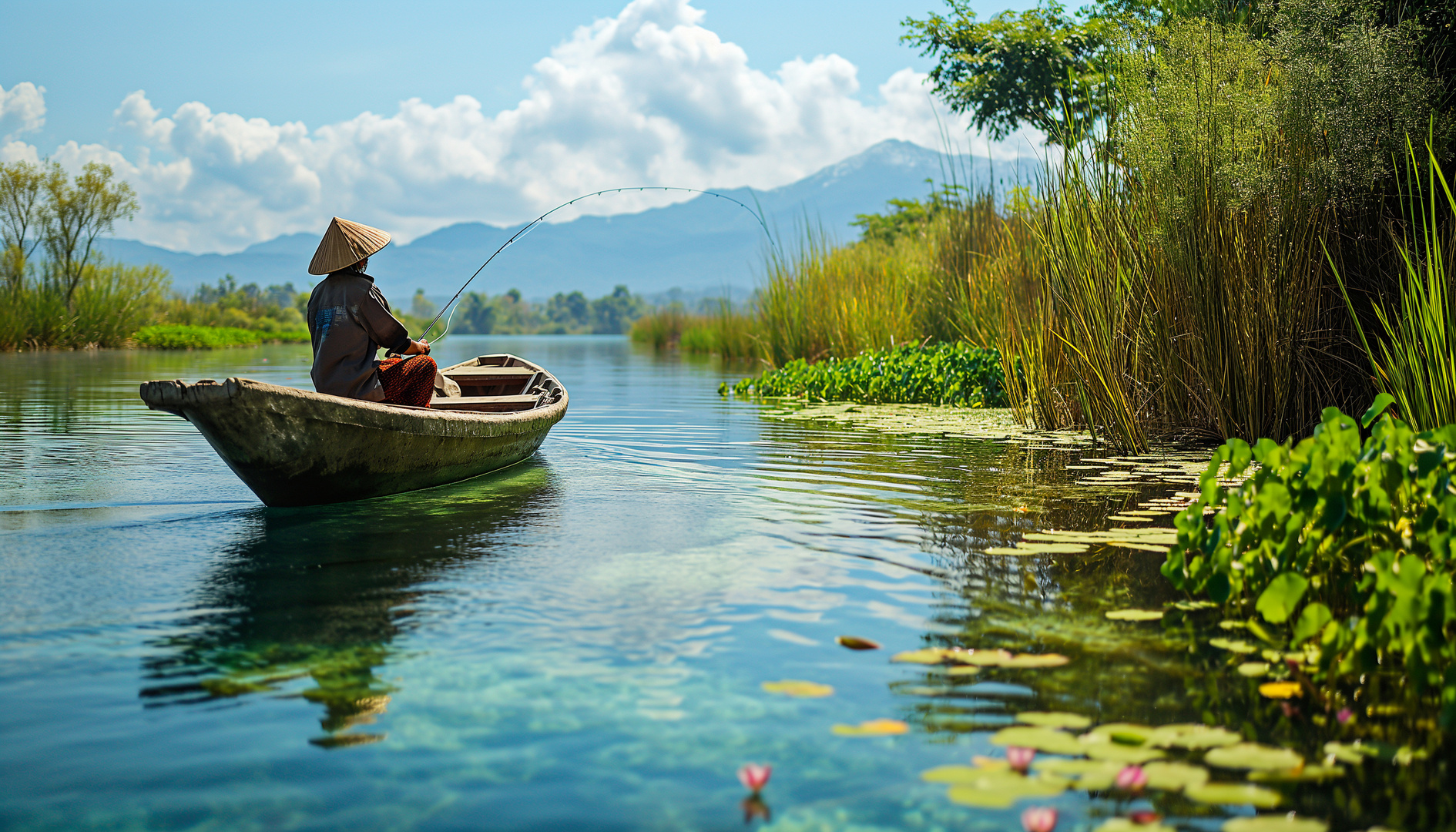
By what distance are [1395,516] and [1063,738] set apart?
1786 mm

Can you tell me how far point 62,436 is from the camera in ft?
30.8

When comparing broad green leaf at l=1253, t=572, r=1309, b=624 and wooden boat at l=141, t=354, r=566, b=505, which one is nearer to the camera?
broad green leaf at l=1253, t=572, r=1309, b=624

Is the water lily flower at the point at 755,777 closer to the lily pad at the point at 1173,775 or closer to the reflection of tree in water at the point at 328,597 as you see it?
the lily pad at the point at 1173,775

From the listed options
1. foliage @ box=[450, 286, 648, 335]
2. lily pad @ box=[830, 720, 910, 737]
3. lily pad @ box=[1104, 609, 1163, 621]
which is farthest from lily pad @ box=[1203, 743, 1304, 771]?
foliage @ box=[450, 286, 648, 335]

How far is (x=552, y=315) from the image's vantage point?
454 ft

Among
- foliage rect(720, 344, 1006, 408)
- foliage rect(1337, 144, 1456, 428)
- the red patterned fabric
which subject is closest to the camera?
foliage rect(1337, 144, 1456, 428)

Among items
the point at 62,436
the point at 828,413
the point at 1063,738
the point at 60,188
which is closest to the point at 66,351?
the point at 60,188

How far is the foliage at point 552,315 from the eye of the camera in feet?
407

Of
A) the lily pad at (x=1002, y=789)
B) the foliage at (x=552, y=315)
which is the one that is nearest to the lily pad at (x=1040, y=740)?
the lily pad at (x=1002, y=789)

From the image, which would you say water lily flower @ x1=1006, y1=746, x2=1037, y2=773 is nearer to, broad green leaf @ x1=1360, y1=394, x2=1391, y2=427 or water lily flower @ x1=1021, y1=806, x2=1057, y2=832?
water lily flower @ x1=1021, y1=806, x2=1057, y2=832

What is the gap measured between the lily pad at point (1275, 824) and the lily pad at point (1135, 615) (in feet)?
4.96

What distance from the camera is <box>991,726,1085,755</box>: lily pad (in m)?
2.56

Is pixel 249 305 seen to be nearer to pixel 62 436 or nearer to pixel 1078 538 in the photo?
pixel 62 436

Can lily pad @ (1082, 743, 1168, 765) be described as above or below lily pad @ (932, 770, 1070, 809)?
above
